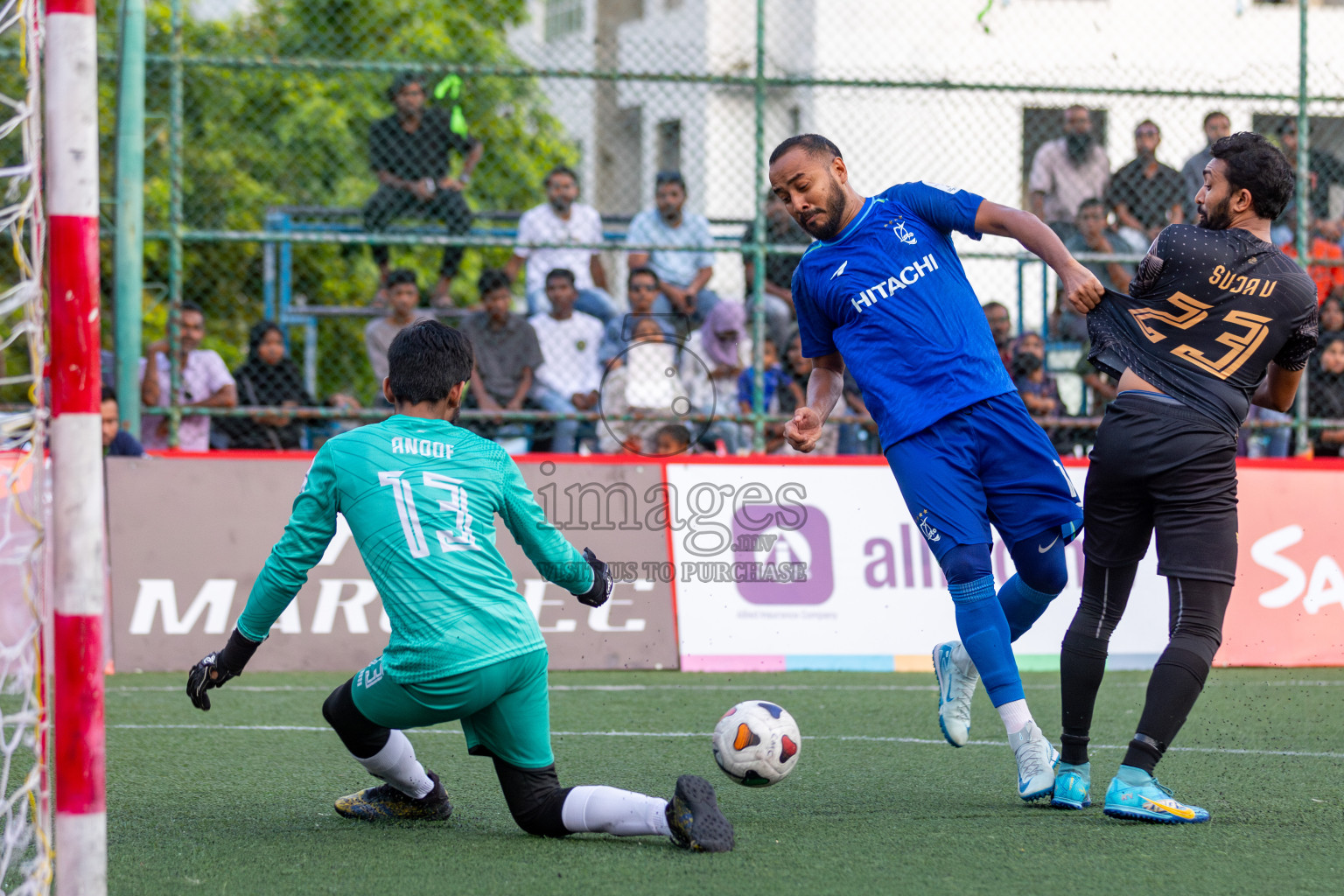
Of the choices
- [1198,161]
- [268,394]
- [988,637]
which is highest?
[1198,161]

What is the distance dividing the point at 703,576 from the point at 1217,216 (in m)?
4.74

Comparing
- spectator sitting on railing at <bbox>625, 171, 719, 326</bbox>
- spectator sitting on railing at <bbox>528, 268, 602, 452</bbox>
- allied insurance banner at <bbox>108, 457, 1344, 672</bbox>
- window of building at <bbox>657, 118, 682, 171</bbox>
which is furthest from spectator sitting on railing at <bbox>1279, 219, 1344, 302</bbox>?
window of building at <bbox>657, 118, 682, 171</bbox>

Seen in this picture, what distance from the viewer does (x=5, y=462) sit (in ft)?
14.2

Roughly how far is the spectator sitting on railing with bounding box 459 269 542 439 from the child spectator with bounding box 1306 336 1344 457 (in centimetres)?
541

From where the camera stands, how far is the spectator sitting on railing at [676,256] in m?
10.3

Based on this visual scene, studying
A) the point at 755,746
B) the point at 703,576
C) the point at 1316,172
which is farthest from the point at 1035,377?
the point at 755,746

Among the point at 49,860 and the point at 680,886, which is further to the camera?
the point at 680,886

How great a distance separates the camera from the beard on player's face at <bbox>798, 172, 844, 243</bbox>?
15.6 feet

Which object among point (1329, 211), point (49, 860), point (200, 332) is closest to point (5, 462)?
point (49, 860)

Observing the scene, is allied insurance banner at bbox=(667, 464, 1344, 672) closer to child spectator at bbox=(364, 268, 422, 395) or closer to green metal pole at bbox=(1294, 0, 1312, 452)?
green metal pole at bbox=(1294, 0, 1312, 452)

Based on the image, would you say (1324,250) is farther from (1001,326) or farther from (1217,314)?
(1217,314)

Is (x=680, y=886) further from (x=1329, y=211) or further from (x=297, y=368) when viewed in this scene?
(x=1329, y=211)

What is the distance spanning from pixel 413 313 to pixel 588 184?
47.2ft

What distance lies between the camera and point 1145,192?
10750 millimetres
